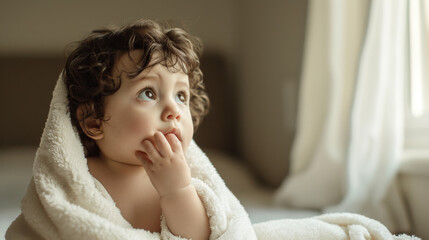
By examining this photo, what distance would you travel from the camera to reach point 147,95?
0.74 meters

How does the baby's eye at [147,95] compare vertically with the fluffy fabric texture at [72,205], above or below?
above

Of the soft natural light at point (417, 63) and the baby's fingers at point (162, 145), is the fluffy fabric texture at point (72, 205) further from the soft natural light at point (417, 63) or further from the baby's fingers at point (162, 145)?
the soft natural light at point (417, 63)

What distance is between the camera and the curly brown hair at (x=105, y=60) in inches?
28.6

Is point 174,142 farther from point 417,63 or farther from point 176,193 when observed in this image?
point 417,63

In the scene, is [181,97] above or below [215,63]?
above

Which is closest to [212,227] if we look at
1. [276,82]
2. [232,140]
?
[276,82]

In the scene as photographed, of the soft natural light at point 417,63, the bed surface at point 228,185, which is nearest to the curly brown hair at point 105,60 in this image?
the bed surface at point 228,185

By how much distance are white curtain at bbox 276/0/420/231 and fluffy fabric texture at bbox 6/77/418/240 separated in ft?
1.34

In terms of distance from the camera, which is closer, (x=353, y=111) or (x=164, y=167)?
(x=164, y=167)

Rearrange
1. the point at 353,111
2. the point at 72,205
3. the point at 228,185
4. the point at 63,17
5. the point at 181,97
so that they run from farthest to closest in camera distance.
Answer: the point at 63,17
the point at 228,185
the point at 353,111
the point at 181,97
the point at 72,205

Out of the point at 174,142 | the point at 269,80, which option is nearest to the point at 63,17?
the point at 269,80

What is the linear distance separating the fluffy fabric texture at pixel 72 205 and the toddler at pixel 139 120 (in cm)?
3

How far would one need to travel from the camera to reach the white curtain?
3.85ft

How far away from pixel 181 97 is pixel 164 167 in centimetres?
16
